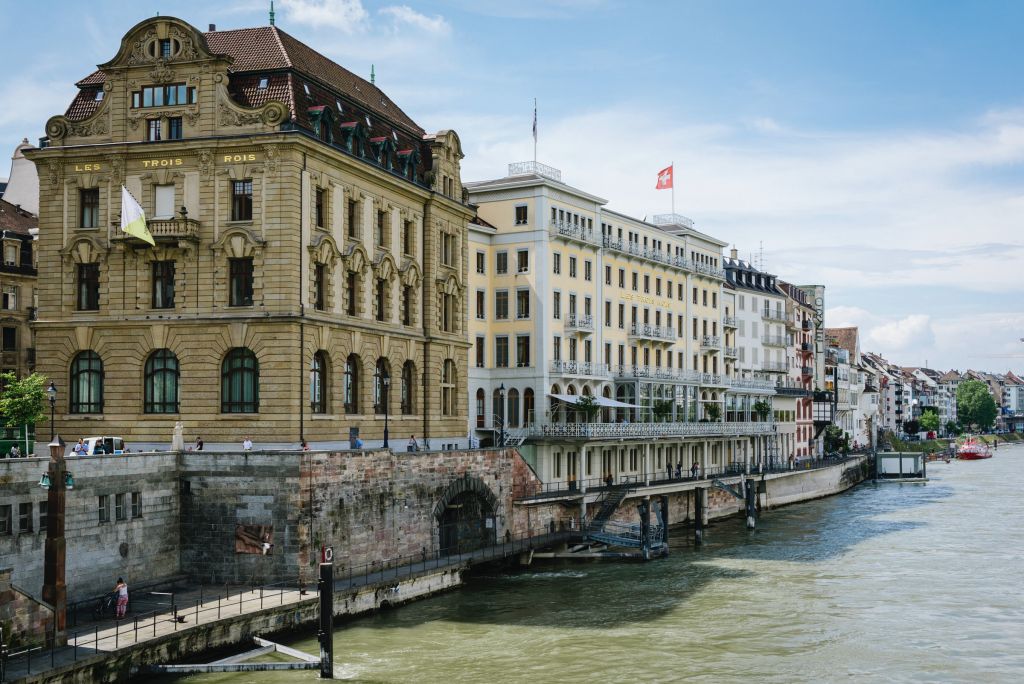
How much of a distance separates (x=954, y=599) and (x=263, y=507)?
1205 inches

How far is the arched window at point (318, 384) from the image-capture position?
52.6 metres

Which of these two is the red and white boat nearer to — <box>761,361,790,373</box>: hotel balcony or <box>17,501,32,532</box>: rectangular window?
<box>761,361,790,373</box>: hotel balcony

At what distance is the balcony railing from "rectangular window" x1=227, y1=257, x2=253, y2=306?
2705 centimetres

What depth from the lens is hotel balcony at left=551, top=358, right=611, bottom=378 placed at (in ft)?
259

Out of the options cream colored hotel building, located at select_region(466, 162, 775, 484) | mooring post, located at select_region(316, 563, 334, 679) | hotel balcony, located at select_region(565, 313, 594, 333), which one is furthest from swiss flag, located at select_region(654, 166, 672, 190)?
mooring post, located at select_region(316, 563, 334, 679)

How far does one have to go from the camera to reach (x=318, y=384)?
5341cm

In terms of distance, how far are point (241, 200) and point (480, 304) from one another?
94.6 ft

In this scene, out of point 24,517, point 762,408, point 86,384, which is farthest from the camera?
point 762,408

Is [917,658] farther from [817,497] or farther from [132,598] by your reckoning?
[817,497]

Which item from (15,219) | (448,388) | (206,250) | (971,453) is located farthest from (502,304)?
(971,453)

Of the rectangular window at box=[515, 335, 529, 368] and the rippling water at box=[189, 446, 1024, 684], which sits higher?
the rectangular window at box=[515, 335, 529, 368]

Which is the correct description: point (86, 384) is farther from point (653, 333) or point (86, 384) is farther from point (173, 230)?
point (653, 333)

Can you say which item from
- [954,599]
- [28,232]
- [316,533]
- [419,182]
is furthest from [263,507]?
[28,232]

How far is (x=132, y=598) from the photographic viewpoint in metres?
42.4
